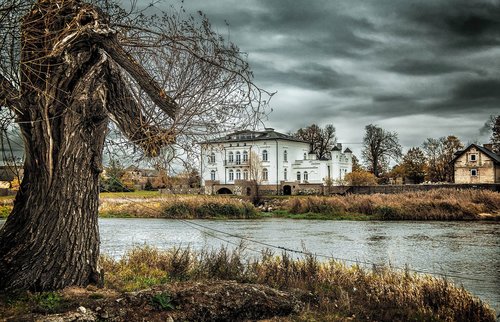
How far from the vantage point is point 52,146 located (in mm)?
6367

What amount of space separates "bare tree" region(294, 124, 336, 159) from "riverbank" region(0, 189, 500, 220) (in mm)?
38646

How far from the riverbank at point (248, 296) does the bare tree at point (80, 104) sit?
645 mm

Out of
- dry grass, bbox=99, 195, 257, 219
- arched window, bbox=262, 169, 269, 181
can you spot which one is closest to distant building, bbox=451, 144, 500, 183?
arched window, bbox=262, 169, 269, 181

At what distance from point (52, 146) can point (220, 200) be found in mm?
29328

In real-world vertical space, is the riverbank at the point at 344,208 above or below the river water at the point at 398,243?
above

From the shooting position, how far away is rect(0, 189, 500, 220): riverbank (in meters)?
31.6

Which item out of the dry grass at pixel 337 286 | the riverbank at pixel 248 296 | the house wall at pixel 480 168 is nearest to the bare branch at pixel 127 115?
the riverbank at pixel 248 296

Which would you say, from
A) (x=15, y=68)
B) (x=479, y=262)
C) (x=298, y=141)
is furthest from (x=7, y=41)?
(x=298, y=141)

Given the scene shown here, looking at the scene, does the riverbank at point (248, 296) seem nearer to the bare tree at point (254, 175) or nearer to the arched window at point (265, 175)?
the bare tree at point (254, 175)

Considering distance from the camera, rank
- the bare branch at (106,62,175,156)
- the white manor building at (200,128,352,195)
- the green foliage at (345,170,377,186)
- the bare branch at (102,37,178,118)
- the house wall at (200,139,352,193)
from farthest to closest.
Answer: the house wall at (200,139,352,193)
the white manor building at (200,128,352,195)
the green foliage at (345,170,377,186)
the bare branch at (106,62,175,156)
the bare branch at (102,37,178,118)

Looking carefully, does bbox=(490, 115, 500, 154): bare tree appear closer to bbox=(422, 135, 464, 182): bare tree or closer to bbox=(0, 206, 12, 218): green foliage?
bbox=(422, 135, 464, 182): bare tree

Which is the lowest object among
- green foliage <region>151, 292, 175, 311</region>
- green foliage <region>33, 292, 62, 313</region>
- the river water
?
the river water

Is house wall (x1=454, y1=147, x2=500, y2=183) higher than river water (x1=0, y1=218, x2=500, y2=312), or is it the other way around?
house wall (x1=454, y1=147, x2=500, y2=183)

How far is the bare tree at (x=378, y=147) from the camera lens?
74.7 meters
